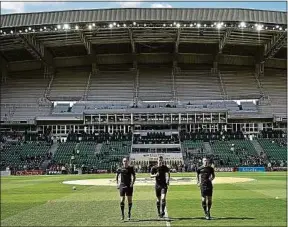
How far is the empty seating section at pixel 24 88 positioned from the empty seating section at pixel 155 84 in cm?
1766

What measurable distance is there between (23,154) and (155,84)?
27.2 metres

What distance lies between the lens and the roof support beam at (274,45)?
3027 inches

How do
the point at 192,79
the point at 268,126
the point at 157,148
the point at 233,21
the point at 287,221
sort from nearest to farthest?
1. the point at 287,221
2. the point at 233,21
3. the point at 157,148
4. the point at 268,126
5. the point at 192,79

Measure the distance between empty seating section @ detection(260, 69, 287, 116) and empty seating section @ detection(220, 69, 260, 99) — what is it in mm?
2019

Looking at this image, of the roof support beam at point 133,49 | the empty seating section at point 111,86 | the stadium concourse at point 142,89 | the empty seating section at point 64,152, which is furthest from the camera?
the empty seating section at point 111,86

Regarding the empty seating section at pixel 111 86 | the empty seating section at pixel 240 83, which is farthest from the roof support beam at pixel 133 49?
the empty seating section at pixel 240 83

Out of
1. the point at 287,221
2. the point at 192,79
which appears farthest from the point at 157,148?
the point at 287,221

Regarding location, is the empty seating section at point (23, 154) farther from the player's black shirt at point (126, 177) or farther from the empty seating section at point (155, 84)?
the player's black shirt at point (126, 177)

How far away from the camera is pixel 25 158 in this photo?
7588 centimetres

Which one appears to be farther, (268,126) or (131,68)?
(131,68)

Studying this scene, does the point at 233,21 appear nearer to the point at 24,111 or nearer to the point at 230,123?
the point at 230,123

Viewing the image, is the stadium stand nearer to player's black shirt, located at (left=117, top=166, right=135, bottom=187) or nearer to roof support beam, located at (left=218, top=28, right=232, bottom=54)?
roof support beam, located at (left=218, top=28, right=232, bottom=54)

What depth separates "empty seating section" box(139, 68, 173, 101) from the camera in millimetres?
89438

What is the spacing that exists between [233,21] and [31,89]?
3975 centimetres
